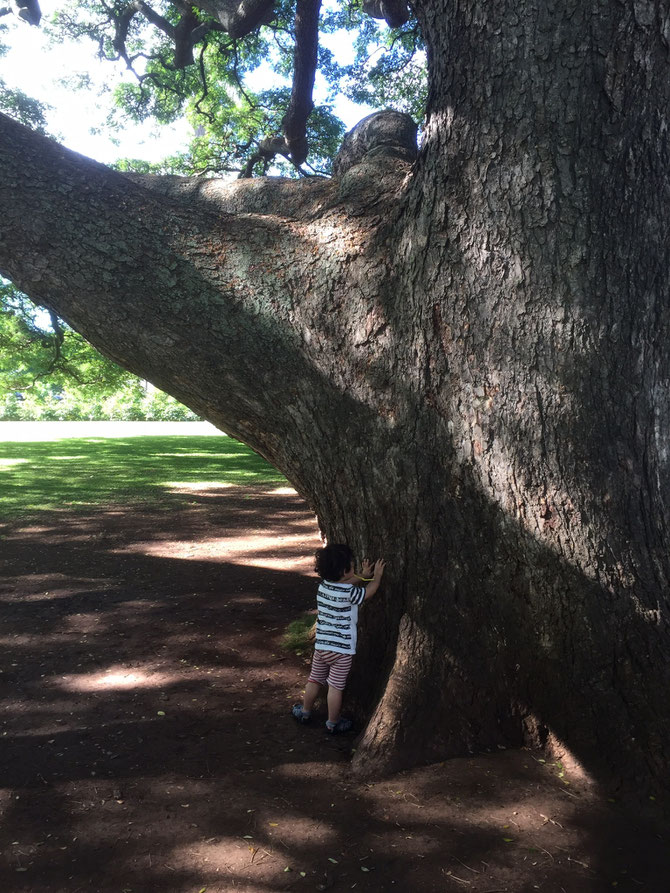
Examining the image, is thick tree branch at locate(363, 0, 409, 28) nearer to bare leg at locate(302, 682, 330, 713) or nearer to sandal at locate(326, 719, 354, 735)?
bare leg at locate(302, 682, 330, 713)

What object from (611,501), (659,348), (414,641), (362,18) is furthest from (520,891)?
(362,18)

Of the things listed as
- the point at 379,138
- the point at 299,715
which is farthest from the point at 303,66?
the point at 299,715

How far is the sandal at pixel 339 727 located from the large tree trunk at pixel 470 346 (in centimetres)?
22

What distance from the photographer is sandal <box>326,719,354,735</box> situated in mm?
4172

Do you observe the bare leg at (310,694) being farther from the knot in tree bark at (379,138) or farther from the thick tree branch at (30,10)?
the thick tree branch at (30,10)

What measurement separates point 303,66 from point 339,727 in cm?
771

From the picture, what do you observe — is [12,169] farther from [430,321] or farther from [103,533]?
[103,533]

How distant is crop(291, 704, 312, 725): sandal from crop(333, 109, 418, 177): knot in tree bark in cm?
352

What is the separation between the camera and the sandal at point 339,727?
164 inches

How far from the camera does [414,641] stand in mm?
3887

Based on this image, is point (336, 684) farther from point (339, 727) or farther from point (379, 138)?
point (379, 138)

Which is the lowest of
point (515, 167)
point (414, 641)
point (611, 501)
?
point (414, 641)

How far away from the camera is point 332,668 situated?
4.21 metres

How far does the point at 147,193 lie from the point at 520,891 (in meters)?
3.98
